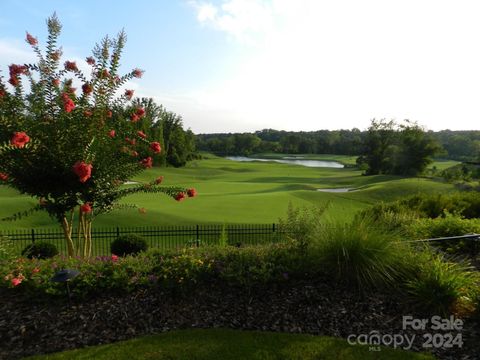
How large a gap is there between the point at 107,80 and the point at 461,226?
772 cm

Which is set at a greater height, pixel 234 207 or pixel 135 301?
pixel 135 301

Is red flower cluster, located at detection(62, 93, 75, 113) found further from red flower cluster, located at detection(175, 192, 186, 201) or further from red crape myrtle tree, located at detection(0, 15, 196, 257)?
red flower cluster, located at detection(175, 192, 186, 201)

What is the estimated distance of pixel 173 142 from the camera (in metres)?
71.9

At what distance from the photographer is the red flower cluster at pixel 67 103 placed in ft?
15.9

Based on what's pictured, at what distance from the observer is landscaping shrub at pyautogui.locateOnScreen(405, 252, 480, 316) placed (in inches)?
177

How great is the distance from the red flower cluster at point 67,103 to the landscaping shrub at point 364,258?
158 inches

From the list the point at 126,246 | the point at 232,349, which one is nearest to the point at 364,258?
the point at 232,349

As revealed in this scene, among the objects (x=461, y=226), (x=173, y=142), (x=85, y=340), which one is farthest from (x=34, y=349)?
(x=173, y=142)

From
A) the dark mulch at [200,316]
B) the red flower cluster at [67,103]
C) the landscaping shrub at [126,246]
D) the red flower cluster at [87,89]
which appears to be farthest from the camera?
the landscaping shrub at [126,246]

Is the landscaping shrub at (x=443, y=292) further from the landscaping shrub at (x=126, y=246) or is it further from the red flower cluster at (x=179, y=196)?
the landscaping shrub at (x=126, y=246)

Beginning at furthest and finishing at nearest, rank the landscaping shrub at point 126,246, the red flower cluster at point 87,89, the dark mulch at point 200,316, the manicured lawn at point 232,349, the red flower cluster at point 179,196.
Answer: the landscaping shrub at point 126,246, the red flower cluster at point 179,196, the red flower cluster at point 87,89, the dark mulch at point 200,316, the manicured lawn at point 232,349

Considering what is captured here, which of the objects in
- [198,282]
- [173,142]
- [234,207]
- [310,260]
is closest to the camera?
[198,282]

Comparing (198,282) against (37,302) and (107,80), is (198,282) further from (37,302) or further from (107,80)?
(107,80)

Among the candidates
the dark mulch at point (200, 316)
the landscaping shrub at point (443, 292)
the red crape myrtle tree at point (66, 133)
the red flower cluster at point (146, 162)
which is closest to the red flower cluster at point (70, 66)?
the red crape myrtle tree at point (66, 133)
